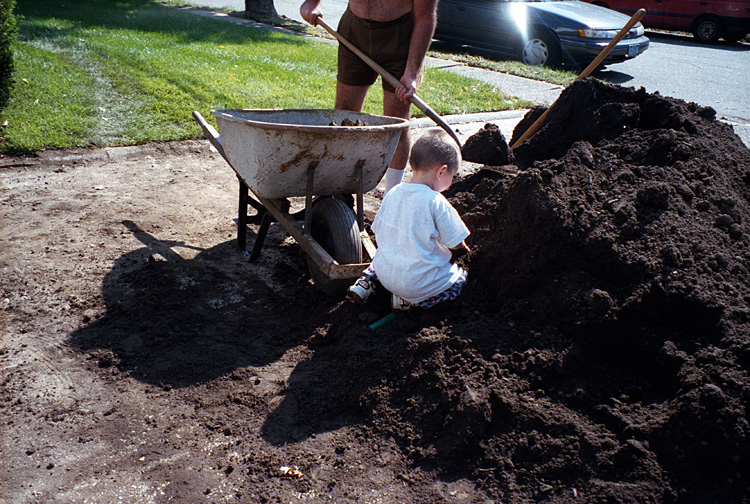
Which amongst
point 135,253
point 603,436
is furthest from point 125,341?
point 603,436

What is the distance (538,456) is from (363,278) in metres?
1.34

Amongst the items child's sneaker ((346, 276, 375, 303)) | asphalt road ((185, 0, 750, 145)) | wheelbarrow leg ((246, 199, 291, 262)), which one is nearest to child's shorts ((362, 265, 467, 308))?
child's sneaker ((346, 276, 375, 303))

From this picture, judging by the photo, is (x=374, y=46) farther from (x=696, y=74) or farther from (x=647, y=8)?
(x=647, y=8)

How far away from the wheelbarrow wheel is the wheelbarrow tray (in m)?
0.14

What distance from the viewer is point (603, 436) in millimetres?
2396

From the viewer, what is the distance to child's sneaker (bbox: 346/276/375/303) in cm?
322

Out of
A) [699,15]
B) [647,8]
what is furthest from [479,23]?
[699,15]

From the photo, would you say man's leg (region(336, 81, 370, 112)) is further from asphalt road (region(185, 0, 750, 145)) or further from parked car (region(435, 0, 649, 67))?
parked car (region(435, 0, 649, 67))

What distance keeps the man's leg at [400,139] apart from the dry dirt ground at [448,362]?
77 centimetres

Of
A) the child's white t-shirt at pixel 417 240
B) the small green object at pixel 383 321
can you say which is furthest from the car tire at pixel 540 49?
the small green object at pixel 383 321

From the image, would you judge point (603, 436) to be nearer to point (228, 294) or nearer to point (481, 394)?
point (481, 394)

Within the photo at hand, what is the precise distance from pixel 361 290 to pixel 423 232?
485mm

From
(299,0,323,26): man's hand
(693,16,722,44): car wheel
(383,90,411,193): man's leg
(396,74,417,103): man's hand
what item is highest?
(693,16,722,44): car wheel

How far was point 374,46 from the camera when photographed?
4.37m
